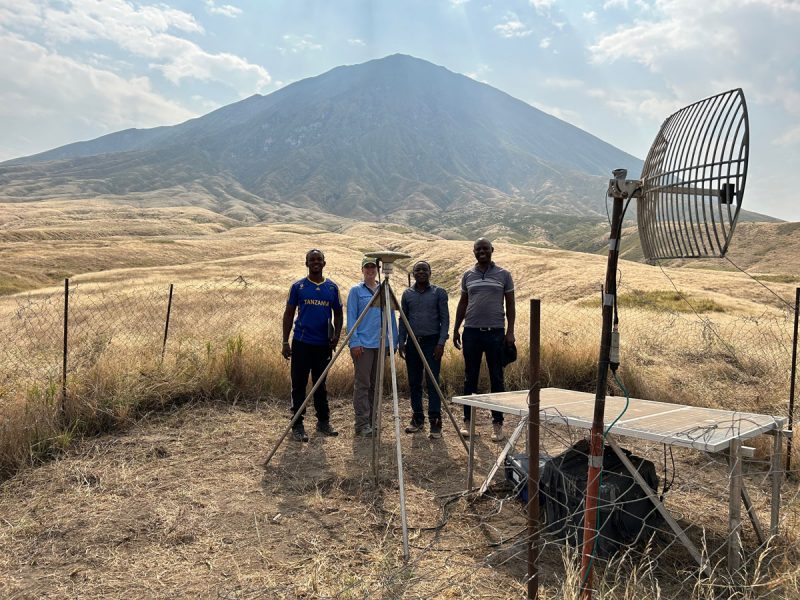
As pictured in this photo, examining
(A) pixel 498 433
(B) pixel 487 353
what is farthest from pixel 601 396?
(A) pixel 498 433

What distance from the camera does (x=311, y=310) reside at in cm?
626

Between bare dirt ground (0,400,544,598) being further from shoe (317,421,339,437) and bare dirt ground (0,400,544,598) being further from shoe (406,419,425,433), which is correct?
shoe (406,419,425,433)

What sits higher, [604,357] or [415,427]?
[604,357]

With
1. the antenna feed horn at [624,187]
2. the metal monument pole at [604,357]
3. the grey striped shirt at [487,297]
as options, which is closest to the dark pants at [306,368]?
the grey striped shirt at [487,297]

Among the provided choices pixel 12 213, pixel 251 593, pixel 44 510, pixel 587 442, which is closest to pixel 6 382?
pixel 44 510

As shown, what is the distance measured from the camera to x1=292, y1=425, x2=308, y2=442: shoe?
6.06 metres

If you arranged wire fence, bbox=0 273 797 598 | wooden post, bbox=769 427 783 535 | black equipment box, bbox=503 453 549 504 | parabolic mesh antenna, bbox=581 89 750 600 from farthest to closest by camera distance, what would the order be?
black equipment box, bbox=503 453 549 504
wire fence, bbox=0 273 797 598
wooden post, bbox=769 427 783 535
parabolic mesh antenna, bbox=581 89 750 600

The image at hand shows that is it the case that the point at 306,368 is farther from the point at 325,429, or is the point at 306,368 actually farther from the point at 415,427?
the point at 415,427

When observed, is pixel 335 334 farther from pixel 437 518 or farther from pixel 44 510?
pixel 44 510

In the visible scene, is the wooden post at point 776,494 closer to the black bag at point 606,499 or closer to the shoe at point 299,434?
the black bag at point 606,499

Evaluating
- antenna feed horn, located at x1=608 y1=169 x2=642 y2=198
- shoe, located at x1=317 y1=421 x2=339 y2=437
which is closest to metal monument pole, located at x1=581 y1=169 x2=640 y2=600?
antenna feed horn, located at x1=608 y1=169 x2=642 y2=198

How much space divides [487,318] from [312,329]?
2.01 m

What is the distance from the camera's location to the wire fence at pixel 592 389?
364 centimetres

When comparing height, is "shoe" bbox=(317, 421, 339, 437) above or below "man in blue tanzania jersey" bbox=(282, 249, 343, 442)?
below
